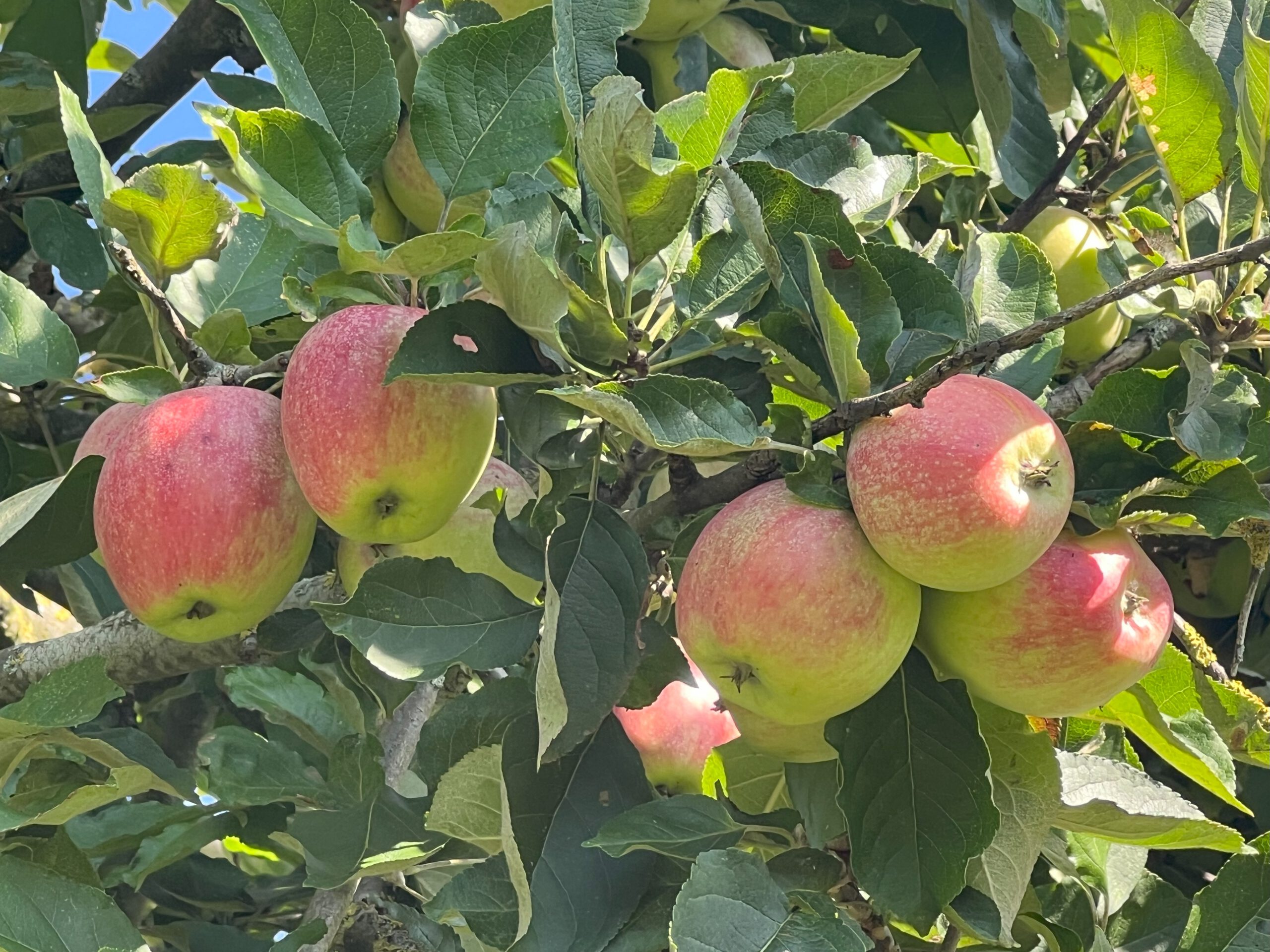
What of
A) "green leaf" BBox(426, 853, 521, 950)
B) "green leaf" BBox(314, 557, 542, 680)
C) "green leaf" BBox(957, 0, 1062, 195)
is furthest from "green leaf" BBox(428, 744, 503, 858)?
"green leaf" BBox(957, 0, 1062, 195)

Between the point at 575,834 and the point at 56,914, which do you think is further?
the point at 56,914

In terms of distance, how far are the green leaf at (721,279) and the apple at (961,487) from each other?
182 millimetres

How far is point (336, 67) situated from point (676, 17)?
59cm

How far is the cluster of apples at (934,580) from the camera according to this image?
0.85 m

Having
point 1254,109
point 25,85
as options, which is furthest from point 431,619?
point 25,85

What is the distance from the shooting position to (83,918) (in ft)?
3.82

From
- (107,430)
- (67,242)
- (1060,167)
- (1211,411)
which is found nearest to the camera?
(1211,411)

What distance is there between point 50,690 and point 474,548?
1.29 ft

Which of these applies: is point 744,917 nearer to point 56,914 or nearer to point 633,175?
point 633,175

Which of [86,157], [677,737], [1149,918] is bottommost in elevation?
[1149,918]

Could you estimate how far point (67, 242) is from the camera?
172 cm

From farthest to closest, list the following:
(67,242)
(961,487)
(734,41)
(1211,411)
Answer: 1. (67,242)
2. (734,41)
3. (1211,411)
4. (961,487)

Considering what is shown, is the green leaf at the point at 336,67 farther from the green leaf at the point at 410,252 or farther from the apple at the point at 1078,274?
the apple at the point at 1078,274

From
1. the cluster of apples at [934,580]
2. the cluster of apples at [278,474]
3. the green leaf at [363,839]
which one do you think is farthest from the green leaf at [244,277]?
the cluster of apples at [934,580]
